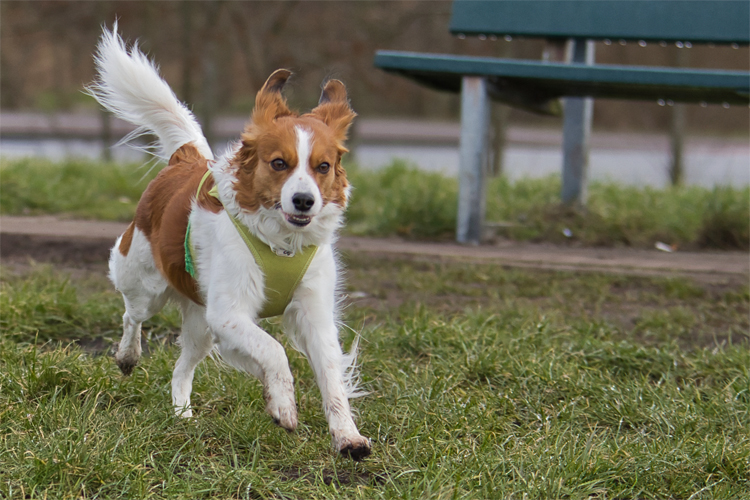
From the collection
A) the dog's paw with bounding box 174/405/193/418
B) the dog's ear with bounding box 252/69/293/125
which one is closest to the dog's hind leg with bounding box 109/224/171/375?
the dog's paw with bounding box 174/405/193/418

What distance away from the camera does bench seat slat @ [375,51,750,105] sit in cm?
528

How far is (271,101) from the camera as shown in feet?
9.46

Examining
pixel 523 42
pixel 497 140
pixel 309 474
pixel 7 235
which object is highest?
pixel 523 42

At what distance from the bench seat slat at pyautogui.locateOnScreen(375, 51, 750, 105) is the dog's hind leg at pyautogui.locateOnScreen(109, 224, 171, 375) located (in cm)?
281

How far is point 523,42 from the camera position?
13656mm

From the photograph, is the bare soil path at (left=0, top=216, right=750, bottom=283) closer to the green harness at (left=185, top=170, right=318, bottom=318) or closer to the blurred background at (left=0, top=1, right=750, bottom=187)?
the blurred background at (left=0, top=1, right=750, bottom=187)

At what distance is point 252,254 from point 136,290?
73cm

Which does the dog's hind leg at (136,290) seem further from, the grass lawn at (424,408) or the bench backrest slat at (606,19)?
the bench backrest slat at (606,19)

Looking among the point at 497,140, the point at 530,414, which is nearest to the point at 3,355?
the point at 530,414

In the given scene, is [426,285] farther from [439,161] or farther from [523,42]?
[439,161]

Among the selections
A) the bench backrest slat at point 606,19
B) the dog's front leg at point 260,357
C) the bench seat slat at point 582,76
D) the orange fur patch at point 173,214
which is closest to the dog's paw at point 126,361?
the orange fur patch at point 173,214

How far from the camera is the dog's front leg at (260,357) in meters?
2.60

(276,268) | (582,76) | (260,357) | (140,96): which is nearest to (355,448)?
(260,357)

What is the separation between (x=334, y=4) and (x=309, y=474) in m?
12.1
